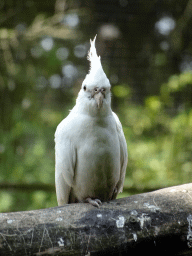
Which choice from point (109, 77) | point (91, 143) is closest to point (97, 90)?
point (91, 143)

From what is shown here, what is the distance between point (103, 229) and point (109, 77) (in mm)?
3428

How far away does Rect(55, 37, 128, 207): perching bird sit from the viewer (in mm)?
2576

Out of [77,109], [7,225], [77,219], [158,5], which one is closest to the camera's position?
[7,225]

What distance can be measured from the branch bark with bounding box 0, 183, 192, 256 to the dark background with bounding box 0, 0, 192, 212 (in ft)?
9.02

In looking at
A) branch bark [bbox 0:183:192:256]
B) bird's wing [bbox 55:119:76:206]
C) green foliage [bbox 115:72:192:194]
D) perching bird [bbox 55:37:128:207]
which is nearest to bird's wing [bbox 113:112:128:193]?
perching bird [bbox 55:37:128:207]

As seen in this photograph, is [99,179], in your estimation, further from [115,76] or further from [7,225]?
[115,76]

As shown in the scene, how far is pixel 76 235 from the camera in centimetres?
201

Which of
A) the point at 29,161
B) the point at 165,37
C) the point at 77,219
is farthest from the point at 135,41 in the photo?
the point at 77,219

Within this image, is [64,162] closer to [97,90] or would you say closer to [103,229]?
[97,90]

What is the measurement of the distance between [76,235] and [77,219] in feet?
0.44

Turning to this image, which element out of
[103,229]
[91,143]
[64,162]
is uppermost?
[91,143]

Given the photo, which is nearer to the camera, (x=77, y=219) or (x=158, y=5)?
(x=77, y=219)

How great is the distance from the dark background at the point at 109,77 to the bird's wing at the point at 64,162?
214cm

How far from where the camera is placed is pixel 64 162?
2.75 m
